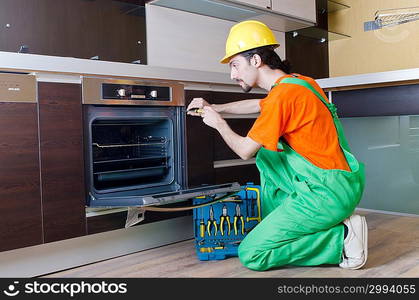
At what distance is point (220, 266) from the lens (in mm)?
2107

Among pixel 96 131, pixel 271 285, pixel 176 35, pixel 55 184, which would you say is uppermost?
pixel 176 35

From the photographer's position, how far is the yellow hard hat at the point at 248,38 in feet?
6.79

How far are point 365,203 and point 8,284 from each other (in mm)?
2609

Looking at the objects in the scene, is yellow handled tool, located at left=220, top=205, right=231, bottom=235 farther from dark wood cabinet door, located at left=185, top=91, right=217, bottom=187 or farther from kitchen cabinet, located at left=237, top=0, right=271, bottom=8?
kitchen cabinet, located at left=237, top=0, right=271, bottom=8

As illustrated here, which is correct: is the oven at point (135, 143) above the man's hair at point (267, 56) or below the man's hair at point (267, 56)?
below

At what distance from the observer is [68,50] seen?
245 centimetres

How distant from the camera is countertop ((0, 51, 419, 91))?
1812 millimetres

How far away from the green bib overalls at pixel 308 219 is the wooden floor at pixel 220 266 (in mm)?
62

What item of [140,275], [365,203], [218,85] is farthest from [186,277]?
[365,203]

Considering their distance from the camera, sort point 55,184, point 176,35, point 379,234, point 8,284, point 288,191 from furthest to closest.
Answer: point 176,35, point 379,234, point 288,191, point 55,184, point 8,284

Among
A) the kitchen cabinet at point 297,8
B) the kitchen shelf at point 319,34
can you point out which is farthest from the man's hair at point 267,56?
the kitchen shelf at point 319,34

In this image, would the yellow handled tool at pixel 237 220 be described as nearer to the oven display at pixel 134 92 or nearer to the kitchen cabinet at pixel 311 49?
the oven display at pixel 134 92

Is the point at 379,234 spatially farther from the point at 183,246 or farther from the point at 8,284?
the point at 8,284

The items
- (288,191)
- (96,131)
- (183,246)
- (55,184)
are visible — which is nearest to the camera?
(55,184)
